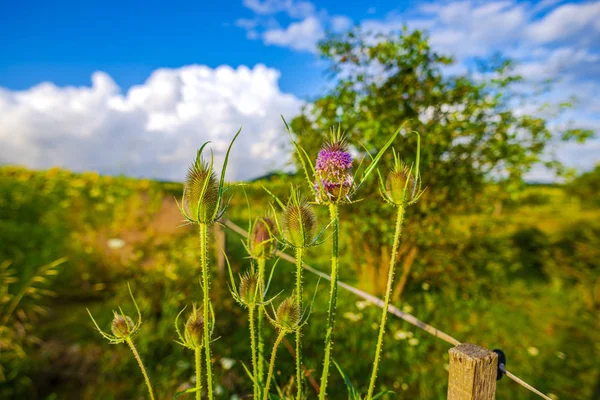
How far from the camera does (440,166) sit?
3.90 m

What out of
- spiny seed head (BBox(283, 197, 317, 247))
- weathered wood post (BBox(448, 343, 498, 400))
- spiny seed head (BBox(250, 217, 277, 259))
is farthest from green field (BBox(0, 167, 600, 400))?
spiny seed head (BBox(283, 197, 317, 247))

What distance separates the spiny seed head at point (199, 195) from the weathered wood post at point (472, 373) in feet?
2.88

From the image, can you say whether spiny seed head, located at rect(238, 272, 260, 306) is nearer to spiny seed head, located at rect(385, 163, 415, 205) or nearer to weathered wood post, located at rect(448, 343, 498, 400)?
spiny seed head, located at rect(385, 163, 415, 205)

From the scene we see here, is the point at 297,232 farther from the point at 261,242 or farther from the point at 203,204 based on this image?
the point at 203,204

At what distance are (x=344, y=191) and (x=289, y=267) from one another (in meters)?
4.71

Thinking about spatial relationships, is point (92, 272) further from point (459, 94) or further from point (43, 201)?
point (459, 94)

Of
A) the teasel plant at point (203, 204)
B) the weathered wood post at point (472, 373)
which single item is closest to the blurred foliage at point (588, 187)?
the weathered wood post at point (472, 373)

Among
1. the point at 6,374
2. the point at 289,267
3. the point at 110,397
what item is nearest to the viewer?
the point at 110,397

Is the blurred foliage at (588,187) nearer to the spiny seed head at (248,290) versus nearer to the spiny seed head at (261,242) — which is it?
the spiny seed head at (261,242)

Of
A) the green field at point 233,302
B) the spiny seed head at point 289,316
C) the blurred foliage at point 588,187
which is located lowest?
the green field at point 233,302

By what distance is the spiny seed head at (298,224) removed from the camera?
107 centimetres

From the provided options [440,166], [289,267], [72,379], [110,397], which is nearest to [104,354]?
[72,379]

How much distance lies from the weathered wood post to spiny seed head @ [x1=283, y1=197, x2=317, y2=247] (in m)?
0.61

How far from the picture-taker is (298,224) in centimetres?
108
